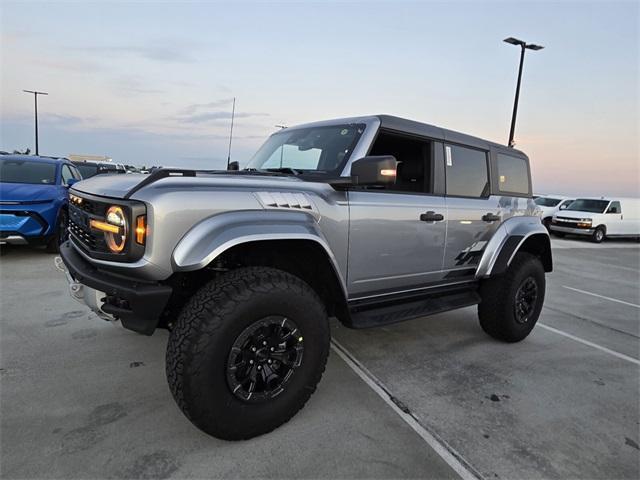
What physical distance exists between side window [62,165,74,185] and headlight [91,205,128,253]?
6.05 metres

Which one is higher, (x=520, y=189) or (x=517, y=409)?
(x=520, y=189)

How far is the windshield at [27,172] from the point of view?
678 cm

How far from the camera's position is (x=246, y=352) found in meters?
2.21

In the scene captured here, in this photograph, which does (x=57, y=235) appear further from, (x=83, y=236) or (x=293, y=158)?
(x=293, y=158)

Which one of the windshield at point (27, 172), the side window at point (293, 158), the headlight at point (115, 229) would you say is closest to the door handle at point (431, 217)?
the side window at point (293, 158)

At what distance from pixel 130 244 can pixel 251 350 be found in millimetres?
850

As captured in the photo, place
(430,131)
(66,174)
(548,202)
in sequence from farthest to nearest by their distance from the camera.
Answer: (548,202)
(66,174)
(430,131)

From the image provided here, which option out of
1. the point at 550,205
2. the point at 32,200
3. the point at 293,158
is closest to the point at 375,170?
the point at 293,158

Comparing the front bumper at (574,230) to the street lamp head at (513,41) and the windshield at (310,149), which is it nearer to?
the street lamp head at (513,41)

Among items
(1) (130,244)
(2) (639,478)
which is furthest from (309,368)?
(2) (639,478)

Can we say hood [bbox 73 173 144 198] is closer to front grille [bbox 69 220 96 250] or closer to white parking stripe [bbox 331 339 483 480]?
front grille [bbox 69 220 96 250]

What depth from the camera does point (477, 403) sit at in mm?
2779

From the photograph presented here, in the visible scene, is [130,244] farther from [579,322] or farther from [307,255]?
[579,322]

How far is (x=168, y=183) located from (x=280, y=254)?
873 millimetres
